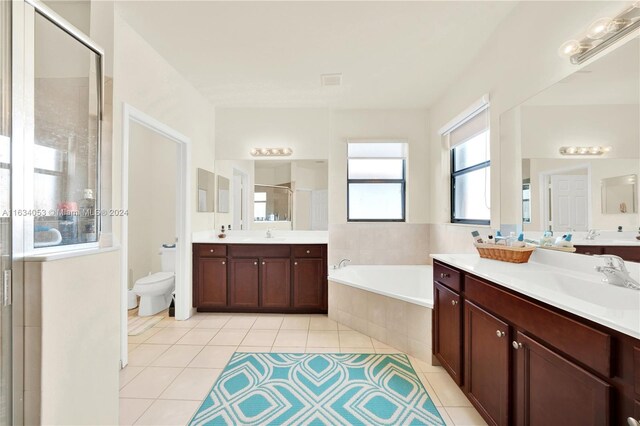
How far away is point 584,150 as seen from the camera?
1412 mm

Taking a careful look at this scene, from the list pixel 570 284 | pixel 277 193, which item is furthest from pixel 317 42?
pixel 570 284

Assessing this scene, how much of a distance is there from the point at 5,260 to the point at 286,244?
2.36 meters

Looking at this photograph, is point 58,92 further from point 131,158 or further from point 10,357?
point 131,158

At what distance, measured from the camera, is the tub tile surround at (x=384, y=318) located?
7.29 feet

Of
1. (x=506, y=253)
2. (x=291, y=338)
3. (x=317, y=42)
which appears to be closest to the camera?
(x=506, y=253)

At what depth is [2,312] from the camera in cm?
97

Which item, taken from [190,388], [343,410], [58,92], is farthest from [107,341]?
[343,410]

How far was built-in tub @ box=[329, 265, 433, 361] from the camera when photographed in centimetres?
224

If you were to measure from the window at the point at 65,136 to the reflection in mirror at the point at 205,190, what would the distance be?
6.34ft

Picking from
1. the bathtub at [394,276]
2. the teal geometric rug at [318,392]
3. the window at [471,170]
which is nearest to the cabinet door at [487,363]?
A: the teal geometric rug at [318,392]

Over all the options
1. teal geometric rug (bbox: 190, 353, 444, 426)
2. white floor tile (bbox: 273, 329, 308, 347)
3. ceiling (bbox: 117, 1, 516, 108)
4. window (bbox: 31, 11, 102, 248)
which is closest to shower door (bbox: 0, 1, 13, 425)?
window (bbox: 31, 11, 102, 248)

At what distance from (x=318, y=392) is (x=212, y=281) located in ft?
6.34

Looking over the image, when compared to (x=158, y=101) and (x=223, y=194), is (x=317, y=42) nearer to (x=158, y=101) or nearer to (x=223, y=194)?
(x=158, y=101)

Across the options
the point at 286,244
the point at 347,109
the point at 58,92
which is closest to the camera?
the point at 58,92
